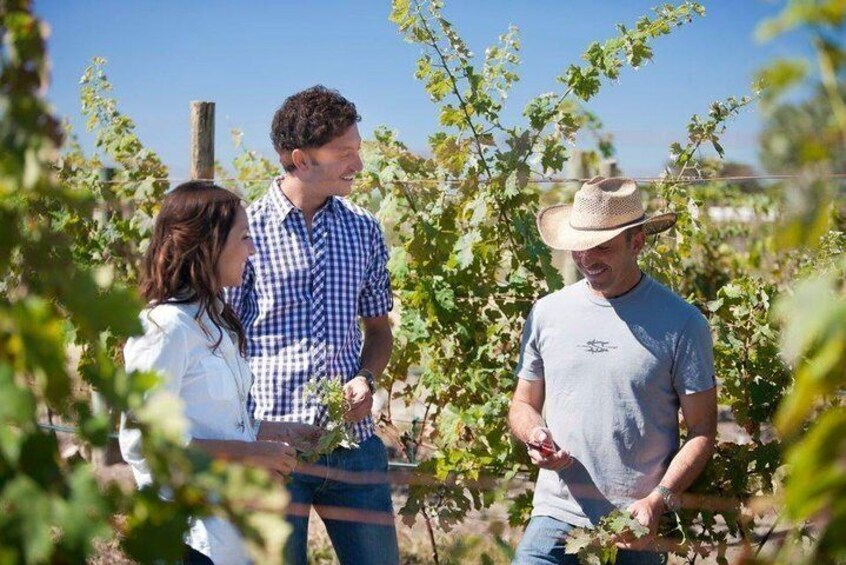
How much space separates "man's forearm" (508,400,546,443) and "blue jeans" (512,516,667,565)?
0.24 meters

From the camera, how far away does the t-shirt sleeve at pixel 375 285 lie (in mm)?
3412

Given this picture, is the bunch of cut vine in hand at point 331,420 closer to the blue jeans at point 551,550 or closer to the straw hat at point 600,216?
the blue jeans at point 551,550

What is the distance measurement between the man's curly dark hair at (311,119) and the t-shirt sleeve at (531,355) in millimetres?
753

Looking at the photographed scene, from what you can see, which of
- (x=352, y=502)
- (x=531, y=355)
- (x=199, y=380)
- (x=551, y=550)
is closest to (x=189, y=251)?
(x=199, y=380)

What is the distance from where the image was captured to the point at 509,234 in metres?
4.01

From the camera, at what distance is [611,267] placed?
3.12 m

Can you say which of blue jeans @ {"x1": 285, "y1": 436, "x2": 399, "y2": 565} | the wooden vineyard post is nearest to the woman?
blue jeans @ {"x1": 285, "y1": 436, "x2": 399, "y2": 565}

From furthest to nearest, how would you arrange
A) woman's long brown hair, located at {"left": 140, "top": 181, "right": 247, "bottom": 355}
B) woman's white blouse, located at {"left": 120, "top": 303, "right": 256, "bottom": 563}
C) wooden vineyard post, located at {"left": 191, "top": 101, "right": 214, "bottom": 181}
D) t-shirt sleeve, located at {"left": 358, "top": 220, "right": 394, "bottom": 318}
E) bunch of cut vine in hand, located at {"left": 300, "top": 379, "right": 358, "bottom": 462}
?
wooden vineyard post, located at {"left": 191, "top": 101, "right": 214, "bottom": 181} → t-shirt sleeve, located at {"left": 358, "top": 220, "right": 394, "bottom": 318} → bunch of cut vine in hand, located at {"left": 300, "top": 379, "right": 358, "bottom": 462} → woman's long brown hair, located at {"left": 140, "top": 181, "right": 247, "bottom": 355} → woman's white blouse, located at {"left": 120, "top": 303, "right": 256, "bottom": 563}

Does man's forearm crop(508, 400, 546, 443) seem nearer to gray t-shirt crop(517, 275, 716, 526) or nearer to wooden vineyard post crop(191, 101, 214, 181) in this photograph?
gray t-shirt crop(517, 275, 716, 526)

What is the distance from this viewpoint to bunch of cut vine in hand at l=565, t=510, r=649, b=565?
2.90 metres

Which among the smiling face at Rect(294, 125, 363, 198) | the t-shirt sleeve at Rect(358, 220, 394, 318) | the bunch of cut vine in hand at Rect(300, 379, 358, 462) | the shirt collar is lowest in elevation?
the bunch of cut vine in hand at Rect(300, 379, 358, 462)

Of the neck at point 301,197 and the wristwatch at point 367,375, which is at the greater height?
the neck at point 301,197

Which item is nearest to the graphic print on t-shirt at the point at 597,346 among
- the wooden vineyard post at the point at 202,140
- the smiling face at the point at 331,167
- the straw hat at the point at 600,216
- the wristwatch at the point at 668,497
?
the straw hat at the point at 600,216

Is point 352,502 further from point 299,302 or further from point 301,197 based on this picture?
point 301,197
